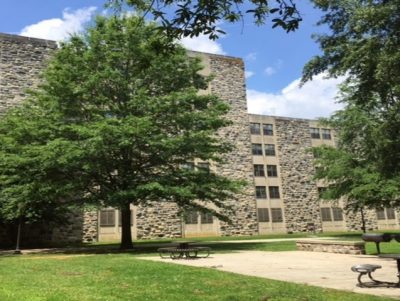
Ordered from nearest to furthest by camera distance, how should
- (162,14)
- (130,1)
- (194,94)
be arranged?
(162,14) → (130,1) → (194,94)

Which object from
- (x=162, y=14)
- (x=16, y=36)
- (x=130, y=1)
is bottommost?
(x=162, y=14)

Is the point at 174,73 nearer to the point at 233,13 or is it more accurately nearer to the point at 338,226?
the point at 233,13

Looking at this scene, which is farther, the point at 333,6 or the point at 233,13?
the point at 333,6

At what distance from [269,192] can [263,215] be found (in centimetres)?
289

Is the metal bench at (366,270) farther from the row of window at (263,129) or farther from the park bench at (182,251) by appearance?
the row of window at (263,129)

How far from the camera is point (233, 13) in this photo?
6000 millimetres

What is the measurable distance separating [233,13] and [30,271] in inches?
401

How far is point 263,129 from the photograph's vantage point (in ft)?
167

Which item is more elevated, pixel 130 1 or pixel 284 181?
pixel 284 181

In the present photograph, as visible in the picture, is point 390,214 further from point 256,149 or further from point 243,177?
point 243,177

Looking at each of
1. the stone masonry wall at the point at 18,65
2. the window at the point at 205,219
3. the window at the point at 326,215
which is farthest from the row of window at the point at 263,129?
the stone masonry wall at the point at 18,65

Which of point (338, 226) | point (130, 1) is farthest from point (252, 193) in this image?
point (130, 1)

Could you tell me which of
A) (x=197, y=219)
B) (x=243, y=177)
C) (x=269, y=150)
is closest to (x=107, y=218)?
(x=197, y=219)

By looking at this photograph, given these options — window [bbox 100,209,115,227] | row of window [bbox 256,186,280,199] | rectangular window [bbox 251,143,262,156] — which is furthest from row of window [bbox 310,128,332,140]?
window [bbox 100,209,115,227]
